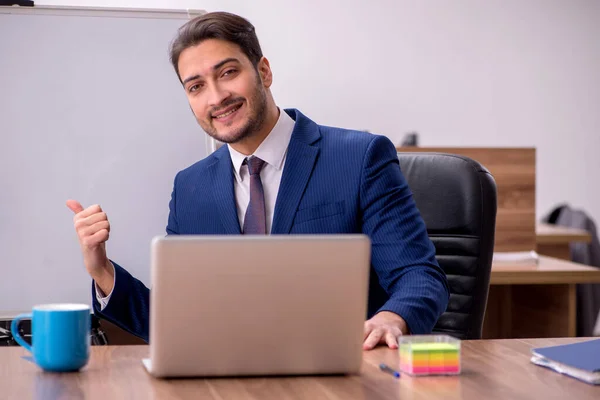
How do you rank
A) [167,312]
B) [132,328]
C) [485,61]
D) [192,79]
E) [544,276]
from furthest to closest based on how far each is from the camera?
1. [485,61]
2. [544,276]
3. [192,79]
4. [132,328]
5. [167,312]

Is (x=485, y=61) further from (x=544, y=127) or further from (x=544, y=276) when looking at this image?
(x=544, y=276)

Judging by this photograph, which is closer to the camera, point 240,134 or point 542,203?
point 240,134

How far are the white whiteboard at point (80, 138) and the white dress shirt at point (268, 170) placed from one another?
0.48 meters

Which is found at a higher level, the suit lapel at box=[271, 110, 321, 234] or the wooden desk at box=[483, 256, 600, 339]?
the suit lapel at box=[271, 110, 321, 234]

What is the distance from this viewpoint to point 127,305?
5.60ft

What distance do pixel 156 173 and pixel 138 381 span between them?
1329 millimetres

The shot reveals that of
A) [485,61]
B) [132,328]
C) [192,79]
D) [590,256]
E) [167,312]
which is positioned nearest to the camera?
[167,312]

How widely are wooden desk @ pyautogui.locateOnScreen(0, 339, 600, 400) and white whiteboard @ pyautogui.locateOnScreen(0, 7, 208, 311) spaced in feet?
3.60

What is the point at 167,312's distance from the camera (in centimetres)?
102

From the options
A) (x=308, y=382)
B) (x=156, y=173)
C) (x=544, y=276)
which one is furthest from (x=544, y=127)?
(x=308, y=382)

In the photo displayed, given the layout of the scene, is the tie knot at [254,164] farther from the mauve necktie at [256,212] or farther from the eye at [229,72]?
the eye at [229,72]

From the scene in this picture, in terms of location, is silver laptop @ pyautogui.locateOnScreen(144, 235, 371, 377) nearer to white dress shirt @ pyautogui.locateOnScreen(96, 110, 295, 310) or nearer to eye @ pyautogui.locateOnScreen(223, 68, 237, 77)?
white dress shirt @ pyautogui.locateOnScreen(96, 110, 295, 310)

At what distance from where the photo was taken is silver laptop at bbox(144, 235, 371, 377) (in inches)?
39.8

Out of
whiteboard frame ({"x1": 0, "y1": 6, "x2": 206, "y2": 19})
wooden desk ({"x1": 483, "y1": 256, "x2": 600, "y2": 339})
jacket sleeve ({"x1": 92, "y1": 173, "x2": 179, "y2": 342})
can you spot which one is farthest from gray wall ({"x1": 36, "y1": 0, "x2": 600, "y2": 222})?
jacket sleeve ({"x1": 92, "y1": 173, "x2": 179, "y2": 342})
